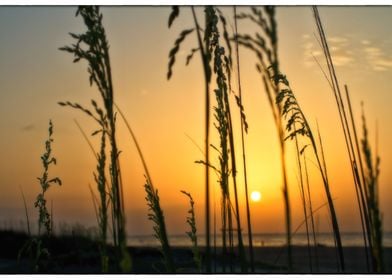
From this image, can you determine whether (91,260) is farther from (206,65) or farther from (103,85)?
(206,65)

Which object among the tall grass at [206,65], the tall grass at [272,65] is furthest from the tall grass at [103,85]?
the tall grass at [272,65]

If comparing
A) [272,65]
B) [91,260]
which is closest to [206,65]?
[272,65]

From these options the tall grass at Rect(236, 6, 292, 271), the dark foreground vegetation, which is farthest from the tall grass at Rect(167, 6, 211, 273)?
the dark foreground vegetation

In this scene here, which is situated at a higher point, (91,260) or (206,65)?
(206,65)

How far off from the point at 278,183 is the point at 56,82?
143 centimetres

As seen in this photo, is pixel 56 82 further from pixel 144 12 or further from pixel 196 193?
pixel 196 193

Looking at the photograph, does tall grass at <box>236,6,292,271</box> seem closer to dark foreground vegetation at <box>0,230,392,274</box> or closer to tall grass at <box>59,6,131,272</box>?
tall grass at <box>59,6,131,272</box>

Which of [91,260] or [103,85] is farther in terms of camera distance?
[91,260]

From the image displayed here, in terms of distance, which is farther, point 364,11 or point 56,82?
point 56,82

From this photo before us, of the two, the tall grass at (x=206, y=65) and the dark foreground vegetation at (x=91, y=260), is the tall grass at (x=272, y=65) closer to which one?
the tall grass at (x=206, y=65)

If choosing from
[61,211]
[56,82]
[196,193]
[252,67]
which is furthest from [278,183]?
[56,82]

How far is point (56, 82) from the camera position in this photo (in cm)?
311

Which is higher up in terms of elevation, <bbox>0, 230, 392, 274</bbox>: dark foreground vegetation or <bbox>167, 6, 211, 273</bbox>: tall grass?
<bbox>167, 6, 211, 273</bbox>: tall grass

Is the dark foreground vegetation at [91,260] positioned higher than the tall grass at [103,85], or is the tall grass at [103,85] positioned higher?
the tall grass at [103,85]
